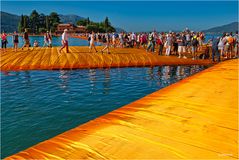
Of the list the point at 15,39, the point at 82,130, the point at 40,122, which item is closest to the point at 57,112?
the point at 40,122

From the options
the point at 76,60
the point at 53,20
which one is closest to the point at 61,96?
the point at 76,60

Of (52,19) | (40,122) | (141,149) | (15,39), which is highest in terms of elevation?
(52,19)

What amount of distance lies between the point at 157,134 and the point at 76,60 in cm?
1609

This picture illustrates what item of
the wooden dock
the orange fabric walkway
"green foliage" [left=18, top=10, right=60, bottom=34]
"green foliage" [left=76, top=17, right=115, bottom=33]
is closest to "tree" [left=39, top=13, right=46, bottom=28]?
"green foliage" [left=18, top=10, right=60, bottom=34]

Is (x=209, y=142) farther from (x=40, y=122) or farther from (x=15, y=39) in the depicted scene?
(x=15, y=39)

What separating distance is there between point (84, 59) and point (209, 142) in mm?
17016

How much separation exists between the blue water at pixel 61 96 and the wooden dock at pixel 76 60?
117 cm

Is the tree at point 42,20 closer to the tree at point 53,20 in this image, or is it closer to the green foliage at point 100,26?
the tree at point 53,20

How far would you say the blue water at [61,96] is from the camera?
26.2 ft

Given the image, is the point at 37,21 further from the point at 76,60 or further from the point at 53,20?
the point at 76,60

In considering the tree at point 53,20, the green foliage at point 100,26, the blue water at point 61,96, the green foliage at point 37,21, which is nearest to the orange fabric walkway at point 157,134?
the blue water at point 61,96

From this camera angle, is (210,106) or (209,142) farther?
(210,106)

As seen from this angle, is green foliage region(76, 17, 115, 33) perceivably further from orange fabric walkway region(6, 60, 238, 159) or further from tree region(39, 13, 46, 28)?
orange fabric walkway region(6, 60, 238, 159)

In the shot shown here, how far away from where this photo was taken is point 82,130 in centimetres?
573
